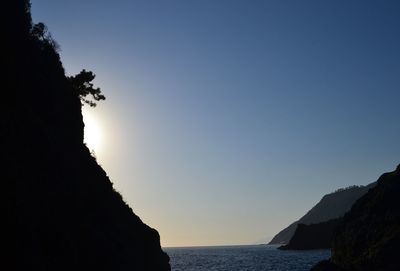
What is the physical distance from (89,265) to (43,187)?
675 centimetres

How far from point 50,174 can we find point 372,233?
189 feet

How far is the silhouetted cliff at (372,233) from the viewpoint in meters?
60.9

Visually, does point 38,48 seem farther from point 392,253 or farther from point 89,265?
point 392,253

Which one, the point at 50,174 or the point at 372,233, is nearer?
the point at 50,174

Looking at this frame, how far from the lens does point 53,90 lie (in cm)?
3772

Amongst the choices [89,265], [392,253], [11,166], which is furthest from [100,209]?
[392,253]

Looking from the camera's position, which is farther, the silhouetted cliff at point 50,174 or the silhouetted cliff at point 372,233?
the silhouetted cliff at point 372,233

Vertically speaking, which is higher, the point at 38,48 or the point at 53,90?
the point at 38,48

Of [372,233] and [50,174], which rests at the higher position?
[372,233]

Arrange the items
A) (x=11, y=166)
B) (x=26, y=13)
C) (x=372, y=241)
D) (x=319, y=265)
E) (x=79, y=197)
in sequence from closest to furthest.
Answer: (x=11, y=166)
(x=79, y=197)
(x=26, y=13)
(x=319, y=265)
(x=372, y=241)

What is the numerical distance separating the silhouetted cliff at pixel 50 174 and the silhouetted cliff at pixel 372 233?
32341 millimetres

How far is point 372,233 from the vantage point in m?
71.6

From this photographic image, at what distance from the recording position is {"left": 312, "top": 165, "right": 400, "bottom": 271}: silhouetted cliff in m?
60.9

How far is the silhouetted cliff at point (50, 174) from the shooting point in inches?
951
